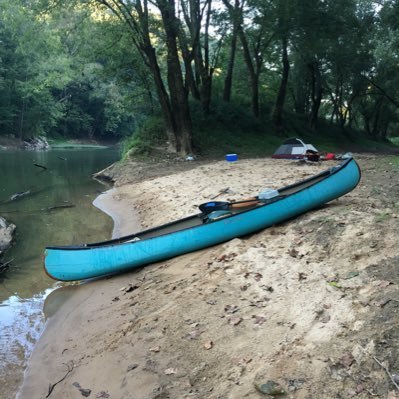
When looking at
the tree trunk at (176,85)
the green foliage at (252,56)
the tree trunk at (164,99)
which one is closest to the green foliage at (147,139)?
the green foliage at (252,56)

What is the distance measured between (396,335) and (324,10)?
2413cm

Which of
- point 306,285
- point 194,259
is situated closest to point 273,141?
point 194,259

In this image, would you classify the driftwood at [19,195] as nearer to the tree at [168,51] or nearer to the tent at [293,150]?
the tree at [168,51]

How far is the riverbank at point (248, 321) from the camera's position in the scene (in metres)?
3.73

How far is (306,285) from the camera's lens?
5188 millimetres

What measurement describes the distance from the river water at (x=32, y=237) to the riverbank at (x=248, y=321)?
9.7 inches

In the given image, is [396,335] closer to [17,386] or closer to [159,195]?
[17,386]

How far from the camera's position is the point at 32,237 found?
35.8 ft

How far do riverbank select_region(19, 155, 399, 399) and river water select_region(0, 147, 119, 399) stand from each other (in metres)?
0.25

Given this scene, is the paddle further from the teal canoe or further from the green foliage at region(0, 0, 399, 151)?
the green foliage at region(0, 0, 399, 151)

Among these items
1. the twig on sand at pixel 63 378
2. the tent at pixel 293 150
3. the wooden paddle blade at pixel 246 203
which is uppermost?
the tent at pixel 293 150

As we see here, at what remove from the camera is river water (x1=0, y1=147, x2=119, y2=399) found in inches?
226

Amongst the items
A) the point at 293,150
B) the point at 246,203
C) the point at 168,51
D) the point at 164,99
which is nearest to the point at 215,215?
the point at 246,203

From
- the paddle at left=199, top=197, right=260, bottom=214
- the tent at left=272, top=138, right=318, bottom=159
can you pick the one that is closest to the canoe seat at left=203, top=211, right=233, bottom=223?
the paddle at left=199, top=197, right=260, bottom=214
